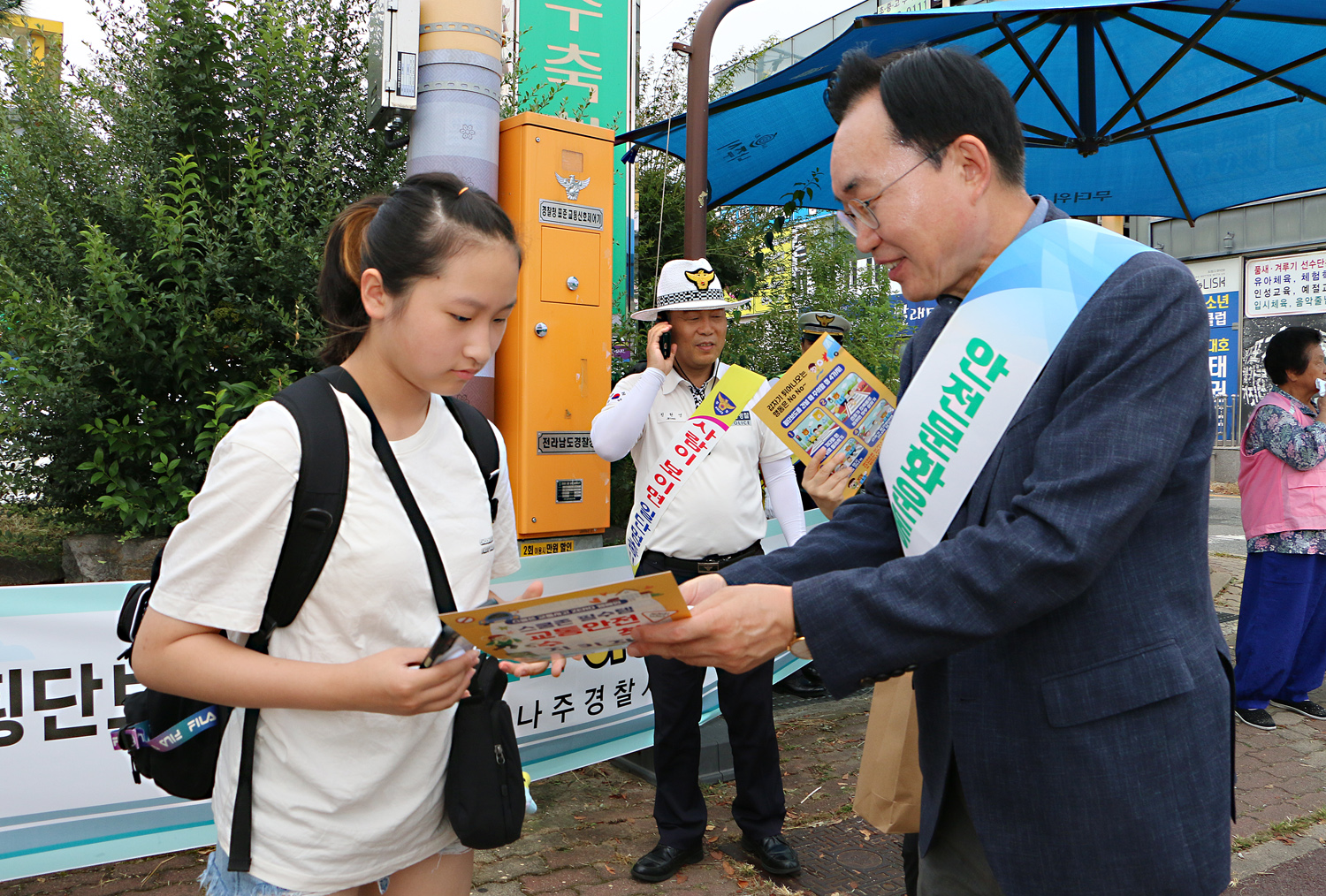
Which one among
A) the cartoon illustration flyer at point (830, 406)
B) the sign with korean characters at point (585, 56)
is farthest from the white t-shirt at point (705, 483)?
the sign with korean characters at point (585, 56)

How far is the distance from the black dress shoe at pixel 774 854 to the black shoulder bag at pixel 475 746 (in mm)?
2048

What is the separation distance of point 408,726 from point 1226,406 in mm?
25366

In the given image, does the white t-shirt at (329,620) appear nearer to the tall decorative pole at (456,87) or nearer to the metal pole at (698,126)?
the tall decorative pole at (456,87)

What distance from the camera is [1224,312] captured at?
23.0 meters

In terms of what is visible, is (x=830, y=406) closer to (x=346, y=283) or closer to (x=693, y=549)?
(x=693, y=549)

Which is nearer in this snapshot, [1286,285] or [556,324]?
[556,324]

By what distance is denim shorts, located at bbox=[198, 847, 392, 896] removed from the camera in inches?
59.4

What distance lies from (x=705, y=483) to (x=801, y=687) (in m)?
2.86

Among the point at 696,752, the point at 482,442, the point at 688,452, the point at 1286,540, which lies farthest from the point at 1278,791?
the point at 482,442

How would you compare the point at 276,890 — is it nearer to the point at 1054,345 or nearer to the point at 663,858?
the point at 1054,345

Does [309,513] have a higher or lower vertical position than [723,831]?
higher

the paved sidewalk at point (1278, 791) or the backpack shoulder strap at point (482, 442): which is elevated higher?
the backpack shoulder strap at point (482, 442)

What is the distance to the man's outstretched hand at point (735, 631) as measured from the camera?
4.78 feet

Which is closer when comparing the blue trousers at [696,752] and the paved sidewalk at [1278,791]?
the blue trousers at [696,752]
